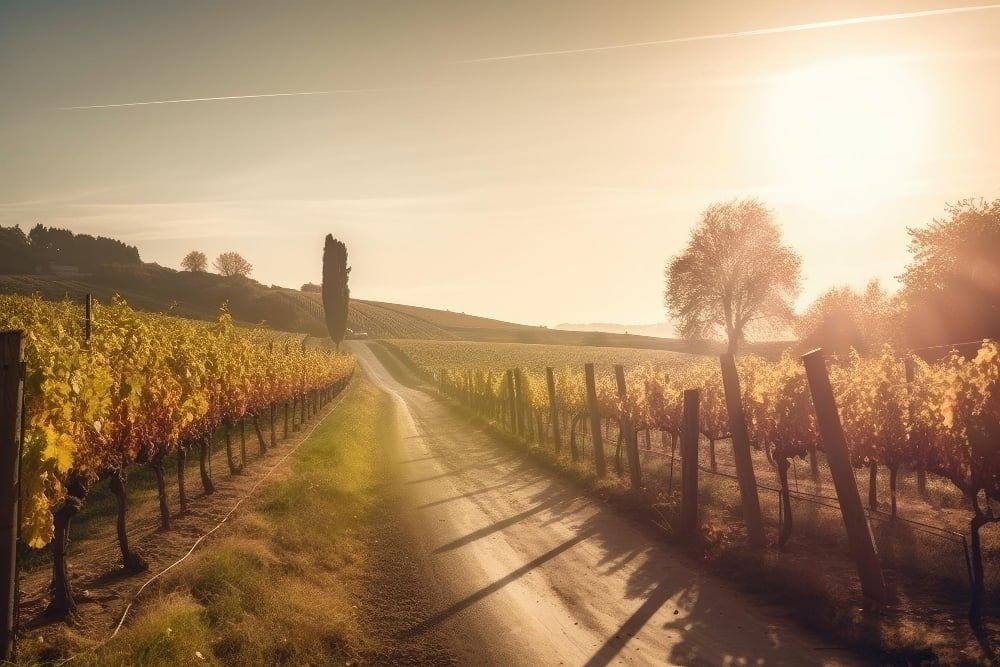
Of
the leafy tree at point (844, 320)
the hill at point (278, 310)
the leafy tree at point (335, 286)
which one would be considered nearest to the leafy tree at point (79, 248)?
the hill at point (278, 310)

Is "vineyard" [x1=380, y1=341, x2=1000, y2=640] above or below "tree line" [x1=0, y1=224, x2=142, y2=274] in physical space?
below

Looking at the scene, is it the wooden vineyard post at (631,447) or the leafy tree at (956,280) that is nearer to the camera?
the wooden vineyard post at (631,447)

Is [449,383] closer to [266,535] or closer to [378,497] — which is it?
[378,497]

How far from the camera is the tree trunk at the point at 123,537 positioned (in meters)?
11.2

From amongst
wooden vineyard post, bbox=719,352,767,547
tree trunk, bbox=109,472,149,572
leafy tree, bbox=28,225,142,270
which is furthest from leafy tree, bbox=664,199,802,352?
leafy tree, bbox=28,225,142,270

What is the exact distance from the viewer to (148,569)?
11477 millimetres

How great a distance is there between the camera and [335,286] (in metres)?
99.6

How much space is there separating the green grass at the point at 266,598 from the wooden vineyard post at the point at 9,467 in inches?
33.9

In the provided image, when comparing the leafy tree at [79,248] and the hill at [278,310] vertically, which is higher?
the leafy tree at [79,248]

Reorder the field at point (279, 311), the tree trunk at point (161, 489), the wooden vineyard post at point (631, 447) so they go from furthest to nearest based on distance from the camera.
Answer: the field at point (279, 311) → the wooden vineyard post at point (631, 447) → the tree trunk at point (161, 489)

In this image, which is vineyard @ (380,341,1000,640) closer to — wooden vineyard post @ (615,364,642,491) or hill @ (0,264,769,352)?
wooden vineyard post @ (615,364,642,491)

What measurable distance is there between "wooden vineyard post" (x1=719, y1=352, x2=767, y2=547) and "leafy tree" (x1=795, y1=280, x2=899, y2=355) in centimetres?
3516

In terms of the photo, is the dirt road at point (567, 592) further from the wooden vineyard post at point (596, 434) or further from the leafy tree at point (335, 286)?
the leafy tree at point (335, 286)

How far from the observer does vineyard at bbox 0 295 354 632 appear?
8.47 metres
